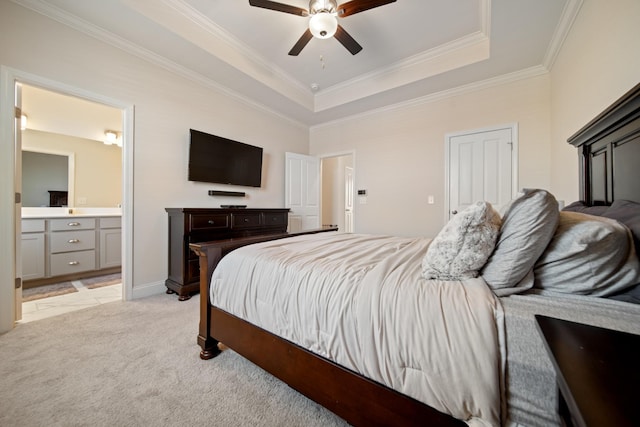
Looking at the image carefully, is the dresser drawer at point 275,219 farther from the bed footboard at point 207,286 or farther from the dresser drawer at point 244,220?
the bed footboard at point 207,286

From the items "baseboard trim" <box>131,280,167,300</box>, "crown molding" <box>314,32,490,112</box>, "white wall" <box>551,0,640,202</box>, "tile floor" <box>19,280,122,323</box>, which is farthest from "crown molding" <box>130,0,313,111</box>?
"white wall" <box>551,0,640,202</box>

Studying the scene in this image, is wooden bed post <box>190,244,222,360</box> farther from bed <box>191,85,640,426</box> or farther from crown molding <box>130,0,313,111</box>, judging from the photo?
crown molding <box>130,0,313,111</box>

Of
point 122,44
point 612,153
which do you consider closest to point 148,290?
point 122,44

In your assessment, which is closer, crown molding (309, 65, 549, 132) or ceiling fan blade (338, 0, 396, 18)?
ceiling fan blade (338, 0, 396, 18)

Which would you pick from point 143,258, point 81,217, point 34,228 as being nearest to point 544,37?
point 143,258

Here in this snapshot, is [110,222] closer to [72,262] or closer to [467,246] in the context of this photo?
[72,262]

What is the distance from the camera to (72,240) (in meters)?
3.38

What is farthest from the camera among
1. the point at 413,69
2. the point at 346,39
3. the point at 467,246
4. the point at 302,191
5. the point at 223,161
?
the point at 302,191

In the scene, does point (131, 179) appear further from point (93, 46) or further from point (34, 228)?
point (34, 228)

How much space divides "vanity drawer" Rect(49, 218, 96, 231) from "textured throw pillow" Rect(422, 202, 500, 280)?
4635 millimetres

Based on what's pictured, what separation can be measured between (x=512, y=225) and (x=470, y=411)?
0.66 m

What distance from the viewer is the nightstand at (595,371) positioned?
0.33 meters

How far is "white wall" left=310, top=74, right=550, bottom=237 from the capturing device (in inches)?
117

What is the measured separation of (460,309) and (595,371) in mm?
375
